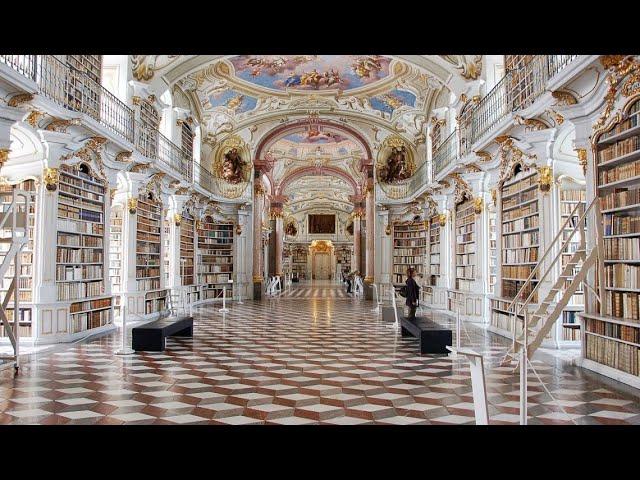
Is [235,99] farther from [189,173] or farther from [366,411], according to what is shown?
[366,411]

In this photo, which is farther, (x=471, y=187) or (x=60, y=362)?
(x=471, y=187)

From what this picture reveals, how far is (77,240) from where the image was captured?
10.2 m

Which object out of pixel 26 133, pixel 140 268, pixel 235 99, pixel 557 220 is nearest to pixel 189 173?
pixel 235 99

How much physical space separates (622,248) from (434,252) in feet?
35.6

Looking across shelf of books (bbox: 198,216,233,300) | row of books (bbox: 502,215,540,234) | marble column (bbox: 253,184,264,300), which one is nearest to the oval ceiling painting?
marble column (bbox: 253,184,264,300)

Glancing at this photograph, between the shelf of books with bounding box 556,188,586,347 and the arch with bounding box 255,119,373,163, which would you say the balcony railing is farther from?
the shelf of books with bounding box 556,188,586,347

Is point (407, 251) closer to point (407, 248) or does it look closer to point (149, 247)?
point (407, 248)

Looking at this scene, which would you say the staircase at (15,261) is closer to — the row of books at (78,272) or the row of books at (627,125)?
the row of books at (78,272)

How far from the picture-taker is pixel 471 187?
1264cm

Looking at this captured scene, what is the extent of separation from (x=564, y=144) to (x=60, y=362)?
27.2ft

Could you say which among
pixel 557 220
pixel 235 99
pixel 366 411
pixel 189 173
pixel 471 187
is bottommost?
pixel 366 411

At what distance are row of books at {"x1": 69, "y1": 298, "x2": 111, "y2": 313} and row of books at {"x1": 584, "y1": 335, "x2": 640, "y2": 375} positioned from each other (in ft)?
26.8

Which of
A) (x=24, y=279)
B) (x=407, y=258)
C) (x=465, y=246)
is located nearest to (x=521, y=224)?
(x=465, y=246)
